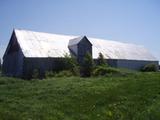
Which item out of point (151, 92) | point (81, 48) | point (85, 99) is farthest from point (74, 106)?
point (81, 48)

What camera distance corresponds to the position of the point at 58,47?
39.9 meters

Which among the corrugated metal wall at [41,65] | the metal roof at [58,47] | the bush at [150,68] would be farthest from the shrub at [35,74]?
the bush at [150,68]

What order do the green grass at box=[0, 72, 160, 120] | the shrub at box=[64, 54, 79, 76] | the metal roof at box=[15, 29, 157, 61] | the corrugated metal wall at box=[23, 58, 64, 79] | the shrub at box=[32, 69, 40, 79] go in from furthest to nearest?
the metal roof at box=[15, 29, 157, 61] < the shrub at box=[64, 54, 79, 76] < the corrugated metal wall at box=[23, 58, 64, 79] < the shrub at box=[32, 69, 40, 79] < the green grass at box=[0, 72, 160, 120]

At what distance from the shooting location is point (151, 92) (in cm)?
1490

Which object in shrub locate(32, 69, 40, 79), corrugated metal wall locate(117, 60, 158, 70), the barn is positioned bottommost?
shrub locate(32, 69, 40, 79)

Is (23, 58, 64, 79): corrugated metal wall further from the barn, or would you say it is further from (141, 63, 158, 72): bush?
(141, 63, 158, 72): bush

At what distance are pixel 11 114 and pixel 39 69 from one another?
25.6 metres

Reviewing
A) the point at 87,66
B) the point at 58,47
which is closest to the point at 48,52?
the point at 58,47

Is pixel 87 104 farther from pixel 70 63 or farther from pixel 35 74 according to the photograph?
pixel 70 63

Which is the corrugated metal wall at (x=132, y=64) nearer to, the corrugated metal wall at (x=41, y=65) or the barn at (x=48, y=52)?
the barn at (x=48, y=52)

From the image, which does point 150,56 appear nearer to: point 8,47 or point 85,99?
point 8,47

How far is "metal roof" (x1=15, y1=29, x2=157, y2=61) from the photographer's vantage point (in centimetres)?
3646

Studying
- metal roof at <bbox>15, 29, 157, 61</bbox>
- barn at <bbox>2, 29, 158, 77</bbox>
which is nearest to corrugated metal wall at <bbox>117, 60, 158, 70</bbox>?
barn at <bbox>2, 29, 158, 77</bbox>

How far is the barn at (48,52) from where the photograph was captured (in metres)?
35.5
